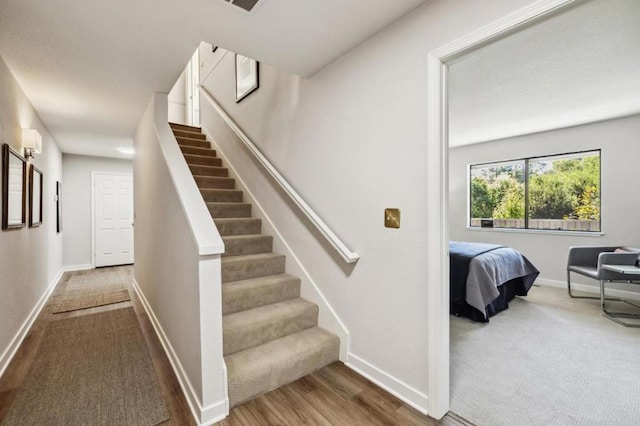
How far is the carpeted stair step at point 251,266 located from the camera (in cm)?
246

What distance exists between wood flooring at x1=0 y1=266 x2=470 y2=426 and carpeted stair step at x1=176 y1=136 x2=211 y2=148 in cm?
310

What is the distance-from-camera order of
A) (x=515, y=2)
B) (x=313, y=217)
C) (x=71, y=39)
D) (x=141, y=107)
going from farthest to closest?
(x=141, y=107) < (x=313, y=217) < (x=71, y=39) < (x=515, y=2)

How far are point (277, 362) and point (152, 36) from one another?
7.34 feet

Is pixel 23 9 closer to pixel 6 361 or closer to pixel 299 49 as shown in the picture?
pixel 299 49

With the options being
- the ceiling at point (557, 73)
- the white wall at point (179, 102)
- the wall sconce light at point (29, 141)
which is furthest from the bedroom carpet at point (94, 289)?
the ceiling at point (557, 73)

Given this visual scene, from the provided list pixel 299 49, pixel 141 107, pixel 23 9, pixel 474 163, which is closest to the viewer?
pixel 23 9

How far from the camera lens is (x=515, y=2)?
4.23 ft

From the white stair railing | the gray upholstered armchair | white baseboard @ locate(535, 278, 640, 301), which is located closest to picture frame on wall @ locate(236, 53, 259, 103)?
the white stair railing

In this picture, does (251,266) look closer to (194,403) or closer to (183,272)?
(183,272)

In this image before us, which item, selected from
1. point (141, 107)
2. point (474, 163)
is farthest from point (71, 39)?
point (474, 163)

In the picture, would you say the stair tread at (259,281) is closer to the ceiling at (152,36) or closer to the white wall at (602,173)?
the ceiling at (152,36)

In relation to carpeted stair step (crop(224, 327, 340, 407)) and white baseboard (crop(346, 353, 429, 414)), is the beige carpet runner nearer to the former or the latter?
carpeted stair step (crop(224, 327, 340, 407))

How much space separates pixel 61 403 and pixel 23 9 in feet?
7.40

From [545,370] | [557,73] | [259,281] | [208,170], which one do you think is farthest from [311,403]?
[557,73]
